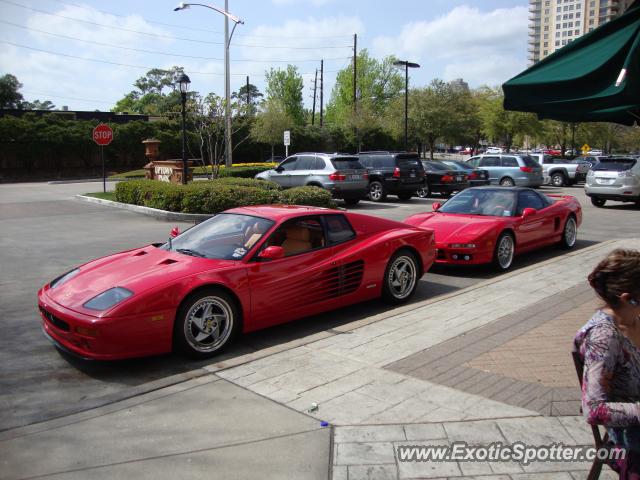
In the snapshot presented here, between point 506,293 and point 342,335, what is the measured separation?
9.55ft

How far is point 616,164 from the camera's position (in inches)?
843

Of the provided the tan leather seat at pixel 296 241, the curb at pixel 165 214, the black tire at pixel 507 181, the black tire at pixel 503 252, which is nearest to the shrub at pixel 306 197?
the curb at pixel 165 214

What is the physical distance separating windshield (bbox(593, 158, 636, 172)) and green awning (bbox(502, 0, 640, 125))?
1878 centimetres

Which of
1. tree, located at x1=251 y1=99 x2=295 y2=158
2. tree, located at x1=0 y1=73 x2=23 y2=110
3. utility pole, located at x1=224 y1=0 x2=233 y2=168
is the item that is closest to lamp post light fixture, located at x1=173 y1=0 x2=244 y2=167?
utility pole, located at x1=224 y1=0 x2=233 y2=168

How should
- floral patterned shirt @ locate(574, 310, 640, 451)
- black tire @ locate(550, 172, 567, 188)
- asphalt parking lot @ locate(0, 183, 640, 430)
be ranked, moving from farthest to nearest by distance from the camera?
1. black tire @ locate(550, 172, 567, 188)
2. asphalt parking lot @ locate(0, 183, 640, 430)
3. floral patterned shirt @ locate(574, 310, 640, 451)

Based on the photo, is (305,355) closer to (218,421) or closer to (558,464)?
(218,421)

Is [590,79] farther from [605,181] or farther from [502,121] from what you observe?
[502,121]

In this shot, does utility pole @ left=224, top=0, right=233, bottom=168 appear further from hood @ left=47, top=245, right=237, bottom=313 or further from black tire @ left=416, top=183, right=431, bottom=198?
hood @ left=47, top=245, right=237, bottom=313

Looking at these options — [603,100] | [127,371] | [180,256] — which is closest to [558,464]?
[603,100]

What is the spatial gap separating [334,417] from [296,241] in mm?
2785

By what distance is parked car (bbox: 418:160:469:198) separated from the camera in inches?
917

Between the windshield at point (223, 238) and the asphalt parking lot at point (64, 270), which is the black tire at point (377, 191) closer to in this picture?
the asphalt parking lot at point (64, 270)

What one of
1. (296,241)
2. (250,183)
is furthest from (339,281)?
(250,183)

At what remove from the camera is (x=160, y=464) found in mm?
3576
